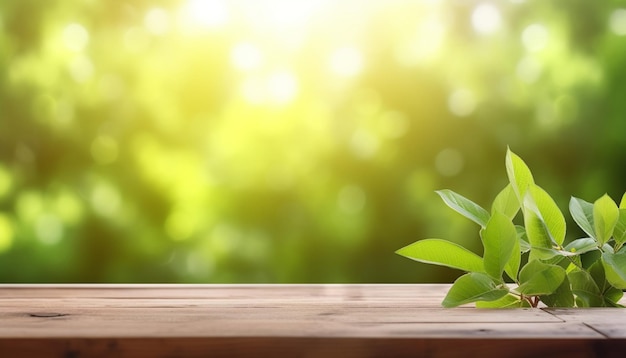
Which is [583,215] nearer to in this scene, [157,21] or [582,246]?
[582,246]

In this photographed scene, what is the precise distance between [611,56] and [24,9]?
184 centimetres

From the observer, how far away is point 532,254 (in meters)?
0.67

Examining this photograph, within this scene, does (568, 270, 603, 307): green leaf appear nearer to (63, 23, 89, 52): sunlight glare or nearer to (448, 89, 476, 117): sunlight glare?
(448, 89, 476, 117): sunlight glare

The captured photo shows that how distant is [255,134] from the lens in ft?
6.96

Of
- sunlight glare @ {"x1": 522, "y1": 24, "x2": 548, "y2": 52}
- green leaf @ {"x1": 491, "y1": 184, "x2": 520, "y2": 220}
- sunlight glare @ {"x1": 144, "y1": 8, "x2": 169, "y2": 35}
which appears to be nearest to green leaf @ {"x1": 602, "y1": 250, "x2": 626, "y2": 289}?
green leaf @ {"x1": 491, "y1": 184, "x2": 520, "y2": 220}

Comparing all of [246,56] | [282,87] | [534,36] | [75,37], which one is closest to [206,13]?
[246,56]

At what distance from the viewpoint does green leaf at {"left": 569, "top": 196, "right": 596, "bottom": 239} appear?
0.69 m

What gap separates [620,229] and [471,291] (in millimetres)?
182

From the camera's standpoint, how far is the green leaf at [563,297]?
652 mm

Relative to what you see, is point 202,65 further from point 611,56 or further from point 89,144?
point 611,56

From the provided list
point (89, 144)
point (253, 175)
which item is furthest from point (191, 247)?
point (89, 144)

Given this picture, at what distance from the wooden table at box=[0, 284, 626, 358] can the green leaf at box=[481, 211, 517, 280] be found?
44 millimetres

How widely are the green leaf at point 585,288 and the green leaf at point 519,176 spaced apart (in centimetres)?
10

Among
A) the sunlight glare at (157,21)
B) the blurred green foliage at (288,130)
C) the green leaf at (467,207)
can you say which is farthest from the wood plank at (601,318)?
the sunlight glare at (157,21)
